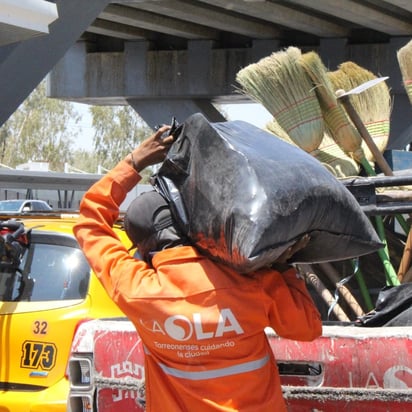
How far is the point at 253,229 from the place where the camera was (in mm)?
2658

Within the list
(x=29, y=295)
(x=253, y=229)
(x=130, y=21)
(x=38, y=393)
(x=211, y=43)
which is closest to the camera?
(x=253, y=229)

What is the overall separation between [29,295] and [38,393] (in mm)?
654

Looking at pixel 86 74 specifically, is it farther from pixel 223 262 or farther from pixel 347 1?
pixel 223 262

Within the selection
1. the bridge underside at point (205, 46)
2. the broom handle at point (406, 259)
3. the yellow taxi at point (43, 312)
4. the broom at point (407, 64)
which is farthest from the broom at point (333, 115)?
the bridge underside at point (205, 46)

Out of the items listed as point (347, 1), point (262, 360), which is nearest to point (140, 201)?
point (262, 360)

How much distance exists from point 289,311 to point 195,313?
317 mm

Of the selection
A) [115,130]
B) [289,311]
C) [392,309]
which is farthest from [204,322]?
[115,130]

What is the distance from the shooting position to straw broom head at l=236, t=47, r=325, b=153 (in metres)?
5.05

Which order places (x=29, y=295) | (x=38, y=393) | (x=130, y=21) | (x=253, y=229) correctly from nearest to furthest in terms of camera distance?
1. (x=253, y=229)
2. (x=38, y=393)
3. (x=29, y=295)
4. (x=130, y=21)

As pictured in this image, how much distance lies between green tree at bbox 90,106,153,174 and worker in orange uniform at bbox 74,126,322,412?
62.0m

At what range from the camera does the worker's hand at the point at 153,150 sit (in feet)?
10.2

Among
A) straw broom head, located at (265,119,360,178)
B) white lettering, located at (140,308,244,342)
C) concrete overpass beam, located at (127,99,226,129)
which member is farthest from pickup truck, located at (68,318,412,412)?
concrete overpass beam, located at (127,99,226,129)

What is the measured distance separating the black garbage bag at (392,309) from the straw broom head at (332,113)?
115 centimetres

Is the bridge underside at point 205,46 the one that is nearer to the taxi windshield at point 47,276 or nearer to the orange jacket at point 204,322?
the taxi windshield at point 47,276
